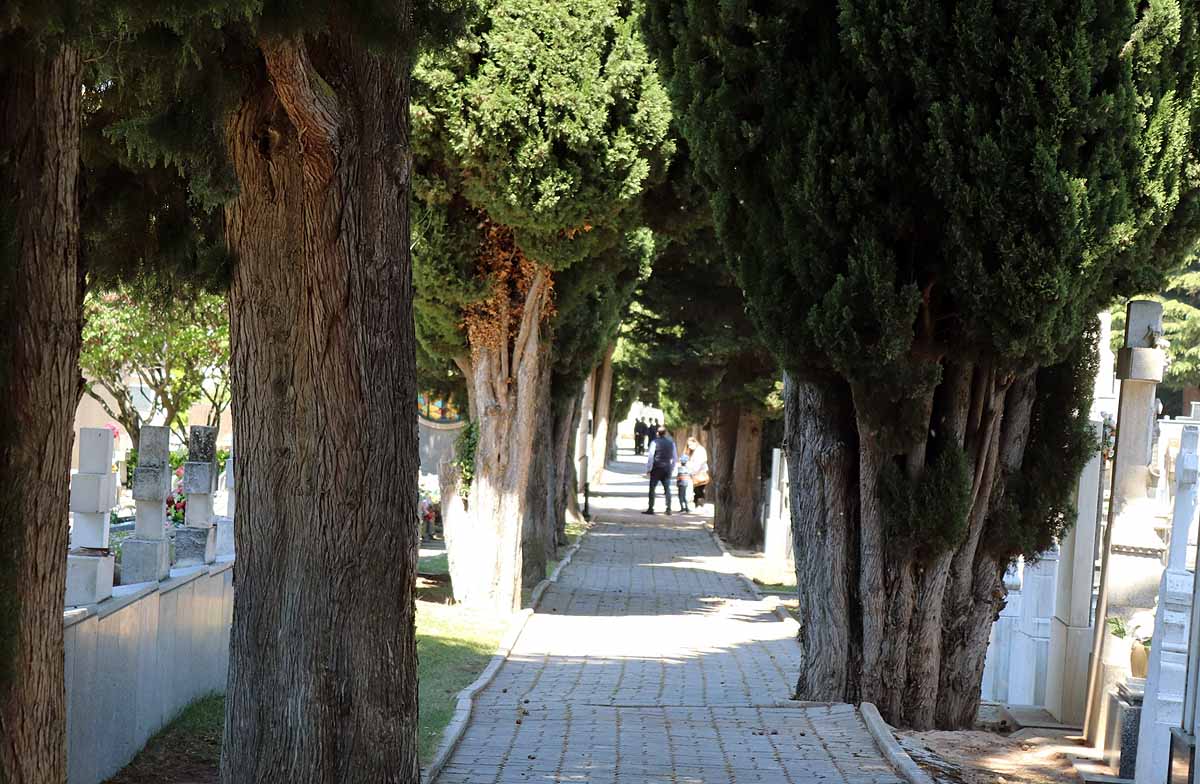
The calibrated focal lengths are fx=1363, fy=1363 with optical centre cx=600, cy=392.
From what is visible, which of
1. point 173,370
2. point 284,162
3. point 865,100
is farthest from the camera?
point 173,370

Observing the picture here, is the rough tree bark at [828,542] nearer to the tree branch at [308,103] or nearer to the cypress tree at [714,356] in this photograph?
the tree branch at [308,103]

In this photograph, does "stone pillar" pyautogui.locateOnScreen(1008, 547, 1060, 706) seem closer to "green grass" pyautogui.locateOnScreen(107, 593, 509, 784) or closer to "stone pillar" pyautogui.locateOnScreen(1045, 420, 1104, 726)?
"stone pillar" pyautogui.locateOnScreen(1045, 420, 1104, 726)

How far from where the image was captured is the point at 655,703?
9859mm

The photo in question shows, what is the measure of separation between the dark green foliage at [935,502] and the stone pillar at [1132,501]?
996 millimetres

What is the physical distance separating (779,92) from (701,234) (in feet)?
37.0

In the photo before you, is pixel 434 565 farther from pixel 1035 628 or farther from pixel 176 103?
pixel 176 103

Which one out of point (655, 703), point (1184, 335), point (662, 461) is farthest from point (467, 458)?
point (1184, 335)

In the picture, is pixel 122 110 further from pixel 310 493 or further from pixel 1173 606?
pixel 1173 606

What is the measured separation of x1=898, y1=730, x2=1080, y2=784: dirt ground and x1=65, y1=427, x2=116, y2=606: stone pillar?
14.7ft

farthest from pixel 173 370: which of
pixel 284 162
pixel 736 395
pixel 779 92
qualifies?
pixel 284 162

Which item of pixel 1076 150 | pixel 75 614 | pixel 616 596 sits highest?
pixel 1076 150

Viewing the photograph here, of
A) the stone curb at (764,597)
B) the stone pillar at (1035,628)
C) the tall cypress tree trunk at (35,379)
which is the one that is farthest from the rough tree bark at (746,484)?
the tall cypress tree trunk at (35,379)

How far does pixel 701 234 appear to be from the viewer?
20.2 metres

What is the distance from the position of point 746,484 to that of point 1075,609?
17.7m
